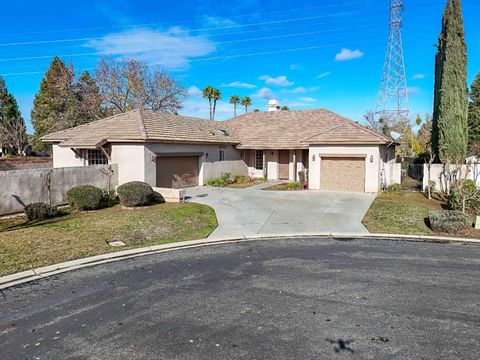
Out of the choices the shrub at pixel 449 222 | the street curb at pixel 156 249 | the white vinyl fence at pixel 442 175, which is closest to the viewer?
the street curb at pixel 156 249

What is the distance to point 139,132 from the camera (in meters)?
20.0

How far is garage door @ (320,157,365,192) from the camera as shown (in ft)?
70.3

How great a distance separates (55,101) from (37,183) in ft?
108

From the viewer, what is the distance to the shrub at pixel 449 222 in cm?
1245

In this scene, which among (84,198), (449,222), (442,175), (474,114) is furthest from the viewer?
(474,114)

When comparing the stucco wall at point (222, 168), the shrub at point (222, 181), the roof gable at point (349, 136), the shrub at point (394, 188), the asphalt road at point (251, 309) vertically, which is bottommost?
the asphalt road at point (251, 309)

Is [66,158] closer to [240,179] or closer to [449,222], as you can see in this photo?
[240,179]

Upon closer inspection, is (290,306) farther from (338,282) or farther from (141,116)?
(141,116)

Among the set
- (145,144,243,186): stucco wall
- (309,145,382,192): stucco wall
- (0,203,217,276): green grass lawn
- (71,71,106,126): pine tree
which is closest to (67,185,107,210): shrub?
(0,203,217,276): green grass lawn

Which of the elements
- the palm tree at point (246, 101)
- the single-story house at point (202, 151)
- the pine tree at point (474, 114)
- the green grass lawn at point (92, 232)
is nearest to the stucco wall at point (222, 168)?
the single-story house at point (202, 151)

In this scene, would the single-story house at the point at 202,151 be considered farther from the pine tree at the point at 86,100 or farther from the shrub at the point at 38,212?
the pine tree at the point at 86,100

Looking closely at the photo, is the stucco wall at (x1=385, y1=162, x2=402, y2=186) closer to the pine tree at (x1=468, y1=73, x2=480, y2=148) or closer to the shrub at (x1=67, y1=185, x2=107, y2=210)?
the shrub at (x1=67, y1=185, x2=107, y2=210)

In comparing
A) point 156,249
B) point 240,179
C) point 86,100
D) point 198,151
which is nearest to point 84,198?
point 156,249

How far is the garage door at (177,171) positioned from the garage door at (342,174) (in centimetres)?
832
